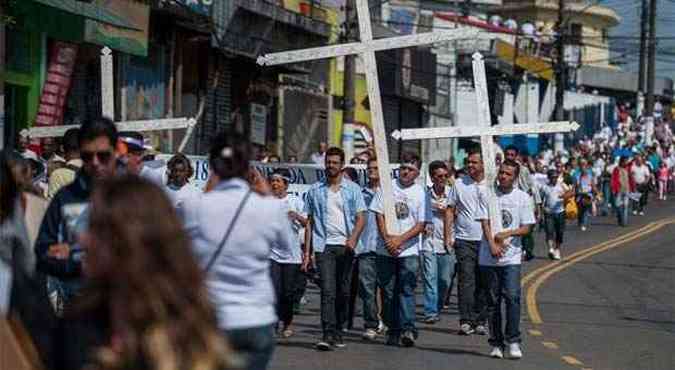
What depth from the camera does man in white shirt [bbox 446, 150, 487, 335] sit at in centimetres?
1731

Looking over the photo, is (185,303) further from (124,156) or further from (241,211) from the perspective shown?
(124,156)

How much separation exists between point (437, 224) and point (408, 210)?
266 cm

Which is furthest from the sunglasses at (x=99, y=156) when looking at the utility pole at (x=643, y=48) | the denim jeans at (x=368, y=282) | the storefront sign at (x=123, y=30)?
the utility pole at (x=643, y=48)

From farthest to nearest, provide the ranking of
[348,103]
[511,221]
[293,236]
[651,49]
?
[651,49] < [348,103] < [293,236] < [511,221]

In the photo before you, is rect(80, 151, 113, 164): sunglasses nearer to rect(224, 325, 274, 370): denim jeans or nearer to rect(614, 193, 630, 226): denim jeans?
rect(224, 325, 274, 370): denim jeans

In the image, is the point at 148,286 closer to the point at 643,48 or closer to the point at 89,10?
the point at 89,10

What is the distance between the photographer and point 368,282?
53.2 feet

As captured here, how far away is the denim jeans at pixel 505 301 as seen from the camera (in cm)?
1492

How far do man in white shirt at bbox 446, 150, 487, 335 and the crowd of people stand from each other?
2.05ft

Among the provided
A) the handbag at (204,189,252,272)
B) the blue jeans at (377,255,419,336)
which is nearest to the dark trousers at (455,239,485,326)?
the blue jeans at (377,255,419,336)

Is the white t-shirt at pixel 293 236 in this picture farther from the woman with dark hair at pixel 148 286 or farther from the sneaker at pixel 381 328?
the woman with dark hair at pixel 148 286

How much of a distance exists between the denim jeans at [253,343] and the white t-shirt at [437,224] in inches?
405

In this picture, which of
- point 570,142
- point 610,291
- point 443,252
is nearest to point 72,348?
point 443,252

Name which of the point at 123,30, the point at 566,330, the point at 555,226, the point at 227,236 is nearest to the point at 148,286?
the point at 227,236
